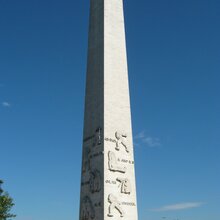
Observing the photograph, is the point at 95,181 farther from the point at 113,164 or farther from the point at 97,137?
the point at 97,137

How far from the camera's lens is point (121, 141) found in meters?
20.3

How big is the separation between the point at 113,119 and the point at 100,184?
11.5 feet

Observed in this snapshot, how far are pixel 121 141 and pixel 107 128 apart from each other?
3.58 feet

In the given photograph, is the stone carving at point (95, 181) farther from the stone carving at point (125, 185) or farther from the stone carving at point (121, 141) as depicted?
A: the stone carving at point (121, 141)

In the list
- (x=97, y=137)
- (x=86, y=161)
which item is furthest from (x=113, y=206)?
(x=97, y=137)

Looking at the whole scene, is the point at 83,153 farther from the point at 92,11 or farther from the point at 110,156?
the point at 92,11

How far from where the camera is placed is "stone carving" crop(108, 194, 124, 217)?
718 inches

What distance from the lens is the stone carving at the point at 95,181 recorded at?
1891 cm

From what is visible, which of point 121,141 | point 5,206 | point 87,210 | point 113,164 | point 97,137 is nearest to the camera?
point 113,164

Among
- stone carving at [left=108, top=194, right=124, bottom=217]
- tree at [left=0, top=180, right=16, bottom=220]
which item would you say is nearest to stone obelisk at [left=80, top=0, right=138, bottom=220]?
stone carving at [left=108, top=194, right=124, bottom=217]

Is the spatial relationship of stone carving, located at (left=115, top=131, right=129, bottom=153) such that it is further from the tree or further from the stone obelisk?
the tree

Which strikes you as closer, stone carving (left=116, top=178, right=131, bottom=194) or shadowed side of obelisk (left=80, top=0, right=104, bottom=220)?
shadowed side of obelisk (left=80, top=0, right=104, bottom=220)

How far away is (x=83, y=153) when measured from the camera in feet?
69.7

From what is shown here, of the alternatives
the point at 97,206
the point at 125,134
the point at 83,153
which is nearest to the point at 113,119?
the point at 125,134
